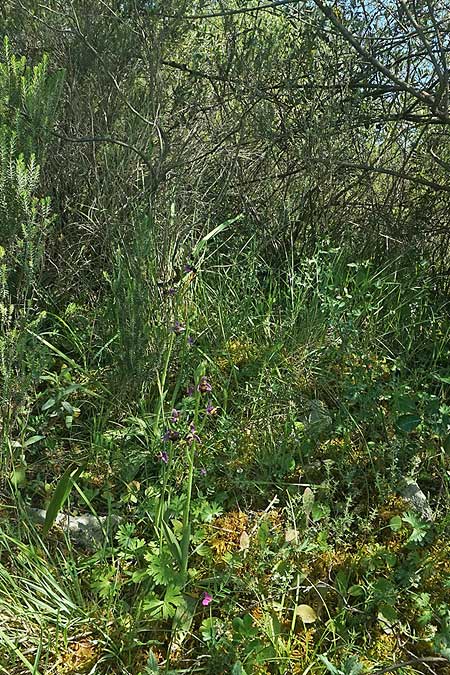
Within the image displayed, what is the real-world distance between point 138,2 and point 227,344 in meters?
1.69

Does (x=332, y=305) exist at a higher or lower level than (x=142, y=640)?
higher

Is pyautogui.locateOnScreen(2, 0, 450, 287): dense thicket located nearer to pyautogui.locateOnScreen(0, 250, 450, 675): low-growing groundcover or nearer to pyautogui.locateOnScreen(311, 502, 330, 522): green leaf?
pyautogui.locateOnScreen(0, 250, 450, 675): low-growing groundcover

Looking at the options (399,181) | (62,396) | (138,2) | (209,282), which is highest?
(138,2)

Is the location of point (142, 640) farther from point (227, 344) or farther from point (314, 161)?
point (314, 161)

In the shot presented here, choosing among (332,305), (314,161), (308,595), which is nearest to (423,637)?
(308,595)

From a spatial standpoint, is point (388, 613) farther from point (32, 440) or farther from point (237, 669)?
point (32, 440)

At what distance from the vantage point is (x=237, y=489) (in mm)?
2152

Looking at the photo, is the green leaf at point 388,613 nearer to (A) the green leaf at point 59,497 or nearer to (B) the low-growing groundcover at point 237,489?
(B) the low-growing groundcover at point 237,489

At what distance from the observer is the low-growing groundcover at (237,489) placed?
66.0 inches

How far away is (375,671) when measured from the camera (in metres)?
1.57

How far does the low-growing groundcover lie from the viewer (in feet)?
5.50

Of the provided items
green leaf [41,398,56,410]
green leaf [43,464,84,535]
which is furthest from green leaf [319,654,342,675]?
green leaf [41,398,56,410]

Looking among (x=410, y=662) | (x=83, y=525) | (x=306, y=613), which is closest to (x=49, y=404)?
(x=83, y=525)

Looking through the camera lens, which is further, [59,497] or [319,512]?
[319,512]
